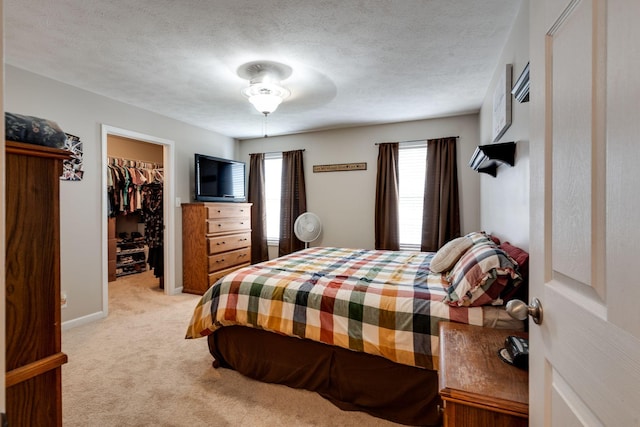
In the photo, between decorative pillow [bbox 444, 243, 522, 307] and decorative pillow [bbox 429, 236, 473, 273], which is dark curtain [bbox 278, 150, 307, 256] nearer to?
decorative pillow [bbox 429, 236, 473, 273]

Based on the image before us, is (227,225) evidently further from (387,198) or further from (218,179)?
(387,198)

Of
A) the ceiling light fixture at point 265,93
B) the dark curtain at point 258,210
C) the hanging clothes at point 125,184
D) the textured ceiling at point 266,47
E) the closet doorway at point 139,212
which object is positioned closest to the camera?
the textured ceiling at point 266,47

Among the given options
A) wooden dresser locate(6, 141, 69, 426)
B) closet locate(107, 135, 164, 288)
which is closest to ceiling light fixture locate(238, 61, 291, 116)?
wooden dresser locate(6, 141, 69, 426)

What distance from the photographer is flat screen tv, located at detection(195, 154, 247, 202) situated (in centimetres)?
415

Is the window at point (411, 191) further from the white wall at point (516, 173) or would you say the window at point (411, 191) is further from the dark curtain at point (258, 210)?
the dark curtain at point (258, 210)

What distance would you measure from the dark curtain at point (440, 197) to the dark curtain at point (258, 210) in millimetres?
2574

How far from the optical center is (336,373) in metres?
1.83

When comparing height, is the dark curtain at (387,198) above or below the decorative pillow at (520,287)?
above

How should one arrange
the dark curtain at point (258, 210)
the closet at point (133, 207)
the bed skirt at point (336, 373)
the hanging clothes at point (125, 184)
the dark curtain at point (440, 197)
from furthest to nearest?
the dark curtain at point (258, 210), the hanging clothes at point (125, 184), the closet at point (133, 207), the dark curtain at point (440, 197), the bed skirt at point (336, 373)

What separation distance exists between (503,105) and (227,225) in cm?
360

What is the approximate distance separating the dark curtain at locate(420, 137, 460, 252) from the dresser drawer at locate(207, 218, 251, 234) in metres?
2.71

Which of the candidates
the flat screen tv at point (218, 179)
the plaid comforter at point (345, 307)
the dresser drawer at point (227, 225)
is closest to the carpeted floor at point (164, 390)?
the plaid comforter at point (345, 307)

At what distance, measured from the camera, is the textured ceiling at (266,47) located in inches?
71.9

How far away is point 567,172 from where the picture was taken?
0.64 m
